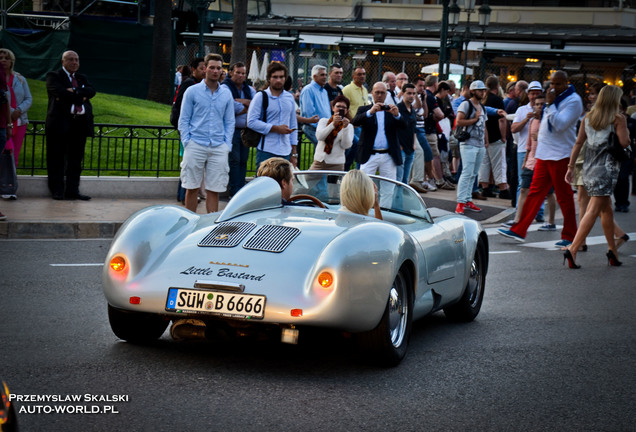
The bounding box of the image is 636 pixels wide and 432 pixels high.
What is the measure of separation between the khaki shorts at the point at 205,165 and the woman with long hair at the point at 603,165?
4.09 m

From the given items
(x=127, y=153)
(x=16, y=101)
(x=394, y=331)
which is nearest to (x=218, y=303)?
(x=394, y=331)

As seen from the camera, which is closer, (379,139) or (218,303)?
(218,303)

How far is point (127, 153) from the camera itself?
16859 mm

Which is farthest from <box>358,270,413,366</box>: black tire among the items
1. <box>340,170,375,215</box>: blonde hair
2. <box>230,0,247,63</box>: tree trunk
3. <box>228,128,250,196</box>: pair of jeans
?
<box>230,0,247,63</box>: tree trunk

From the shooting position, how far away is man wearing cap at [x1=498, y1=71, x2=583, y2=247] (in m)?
12.2

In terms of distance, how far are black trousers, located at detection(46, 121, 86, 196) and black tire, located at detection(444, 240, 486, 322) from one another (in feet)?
25.6

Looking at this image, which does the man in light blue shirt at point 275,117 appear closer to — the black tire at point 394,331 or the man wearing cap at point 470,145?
the man wearing cap at point 470,145

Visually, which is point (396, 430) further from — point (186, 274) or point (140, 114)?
point (140, 114)

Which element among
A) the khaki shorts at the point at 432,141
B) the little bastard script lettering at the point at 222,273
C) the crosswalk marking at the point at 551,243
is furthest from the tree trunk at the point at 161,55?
the little bastard script lettering at the point at 222,273

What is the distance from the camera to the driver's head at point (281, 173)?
23.8 feet

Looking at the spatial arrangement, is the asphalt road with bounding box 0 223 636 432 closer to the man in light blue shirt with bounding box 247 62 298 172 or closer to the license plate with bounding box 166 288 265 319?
the license plate with bounding box 166 288 265 319

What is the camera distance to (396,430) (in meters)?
4.81

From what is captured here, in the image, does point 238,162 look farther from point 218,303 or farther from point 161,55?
point 161,55

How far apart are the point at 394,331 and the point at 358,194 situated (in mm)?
1177
